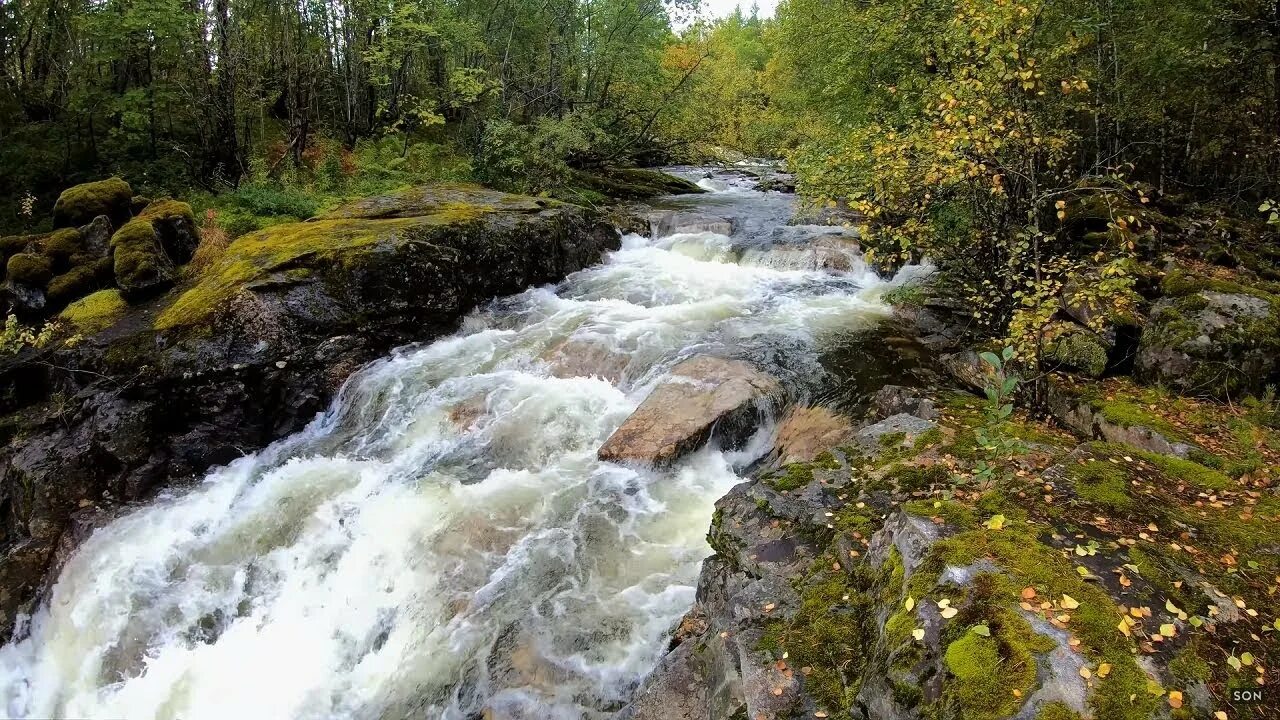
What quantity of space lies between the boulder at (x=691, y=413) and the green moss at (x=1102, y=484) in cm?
421

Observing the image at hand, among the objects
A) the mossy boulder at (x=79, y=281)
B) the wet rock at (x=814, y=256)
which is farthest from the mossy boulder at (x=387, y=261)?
the wet rock at (x=814, y=256)

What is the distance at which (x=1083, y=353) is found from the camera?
311 inches

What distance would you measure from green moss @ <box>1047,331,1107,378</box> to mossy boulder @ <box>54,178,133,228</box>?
1670 cm

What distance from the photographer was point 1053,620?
327 centimetres

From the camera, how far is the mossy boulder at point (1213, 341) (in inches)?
280

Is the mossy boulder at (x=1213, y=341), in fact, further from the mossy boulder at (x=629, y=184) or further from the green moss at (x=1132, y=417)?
the mossy boulder at (x=629, y=184)

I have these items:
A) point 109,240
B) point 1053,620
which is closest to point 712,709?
point 1053,620

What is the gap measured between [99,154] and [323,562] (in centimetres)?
1527

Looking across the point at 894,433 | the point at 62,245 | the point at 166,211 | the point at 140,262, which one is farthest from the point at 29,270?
the point at 894,433

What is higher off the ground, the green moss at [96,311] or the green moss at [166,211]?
the green moss at [166,211]

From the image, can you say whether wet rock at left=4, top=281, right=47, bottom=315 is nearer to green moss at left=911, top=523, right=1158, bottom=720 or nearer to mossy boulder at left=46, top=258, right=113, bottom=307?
A: mossy boulder at left=46, top=258, right=113, bottom=307

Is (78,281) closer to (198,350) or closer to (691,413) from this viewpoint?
(198,350)

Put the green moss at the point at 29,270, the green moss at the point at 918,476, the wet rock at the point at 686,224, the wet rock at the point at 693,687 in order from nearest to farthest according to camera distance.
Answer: the wet rock at the point at 693,687
the green moss at the point at 918,476
the green moss at the point at 29,270
the wet rock at the point at 686,224

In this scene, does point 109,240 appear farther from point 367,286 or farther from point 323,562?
point 323,562
